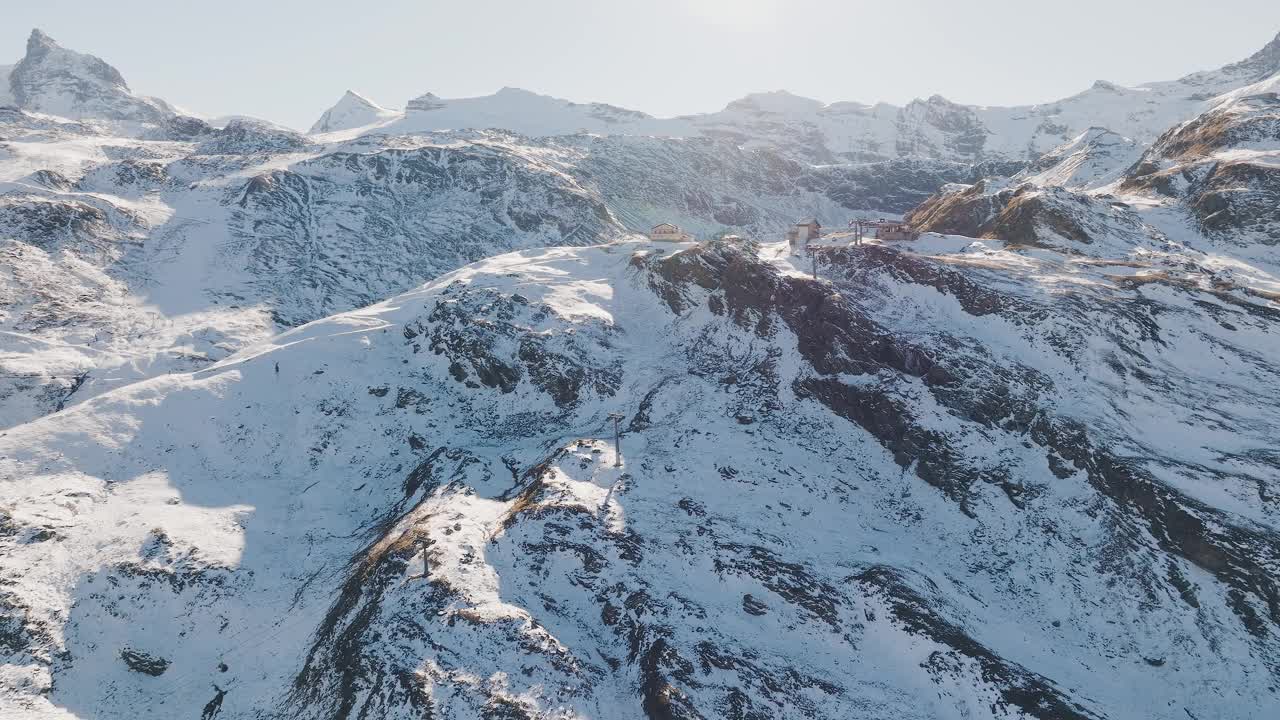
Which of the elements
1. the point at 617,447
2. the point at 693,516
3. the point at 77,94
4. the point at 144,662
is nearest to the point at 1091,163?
the point at 617,447

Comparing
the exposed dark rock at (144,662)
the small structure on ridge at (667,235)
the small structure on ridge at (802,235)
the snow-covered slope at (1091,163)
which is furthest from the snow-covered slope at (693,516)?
the snow-covered slope at (1091,163)

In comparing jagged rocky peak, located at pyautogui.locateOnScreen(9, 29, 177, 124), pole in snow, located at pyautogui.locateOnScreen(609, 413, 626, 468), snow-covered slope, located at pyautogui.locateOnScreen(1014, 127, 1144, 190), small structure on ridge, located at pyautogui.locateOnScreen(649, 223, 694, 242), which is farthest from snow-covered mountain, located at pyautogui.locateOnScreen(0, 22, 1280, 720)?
jagged rocky peak, located at pyautogui.locateOnScreen(9, 29, 177, 124)

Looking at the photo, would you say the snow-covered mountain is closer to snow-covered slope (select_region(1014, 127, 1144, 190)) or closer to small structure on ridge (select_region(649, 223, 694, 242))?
small structure on ridge (select_region(649, 223, 694, 242))

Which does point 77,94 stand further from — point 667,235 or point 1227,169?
point 1227,169

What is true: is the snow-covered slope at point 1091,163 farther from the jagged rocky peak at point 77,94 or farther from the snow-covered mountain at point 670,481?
the jagged rocky peak at point 77,94

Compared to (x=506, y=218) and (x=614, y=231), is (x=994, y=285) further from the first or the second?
(x=506, y=218)

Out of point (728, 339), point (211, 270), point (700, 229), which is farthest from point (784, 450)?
point (700, 229)
